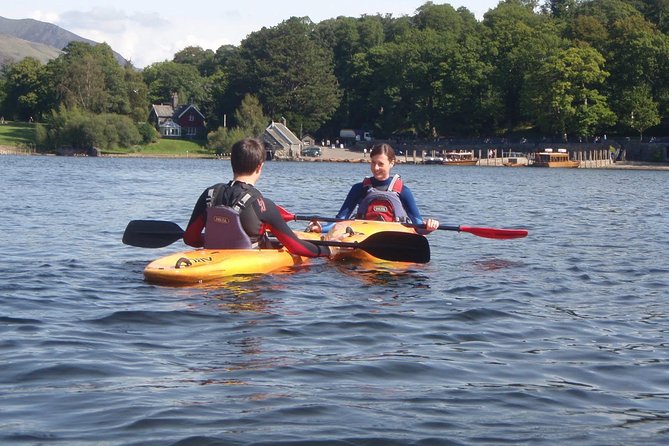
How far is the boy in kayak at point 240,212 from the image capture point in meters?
10.7

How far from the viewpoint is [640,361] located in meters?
7.59

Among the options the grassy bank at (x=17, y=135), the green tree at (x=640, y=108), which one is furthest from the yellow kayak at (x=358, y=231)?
the grassy bank at (x=17, y=135)

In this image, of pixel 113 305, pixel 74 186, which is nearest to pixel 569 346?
pixel 113 305

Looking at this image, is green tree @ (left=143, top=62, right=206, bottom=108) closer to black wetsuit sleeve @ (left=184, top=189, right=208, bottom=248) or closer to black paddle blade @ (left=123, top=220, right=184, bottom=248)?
black paddle blade @ (left=123, top=220, right=184, bottom=248)

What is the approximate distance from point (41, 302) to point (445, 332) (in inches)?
159

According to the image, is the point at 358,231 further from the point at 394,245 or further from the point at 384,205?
the point at 384,205

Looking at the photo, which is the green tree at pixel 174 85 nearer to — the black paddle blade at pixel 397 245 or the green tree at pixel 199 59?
the green tree at pixel 199 59

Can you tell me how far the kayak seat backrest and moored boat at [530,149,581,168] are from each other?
75.4 m

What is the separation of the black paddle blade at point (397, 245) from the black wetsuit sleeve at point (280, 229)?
2.24ft

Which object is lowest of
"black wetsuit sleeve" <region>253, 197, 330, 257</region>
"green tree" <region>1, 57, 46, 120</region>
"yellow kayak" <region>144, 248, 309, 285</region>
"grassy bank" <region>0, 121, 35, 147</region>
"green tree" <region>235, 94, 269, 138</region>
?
"yellow kayak" <region>144, 248, 309, 285</region>

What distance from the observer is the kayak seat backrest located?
10.9 m

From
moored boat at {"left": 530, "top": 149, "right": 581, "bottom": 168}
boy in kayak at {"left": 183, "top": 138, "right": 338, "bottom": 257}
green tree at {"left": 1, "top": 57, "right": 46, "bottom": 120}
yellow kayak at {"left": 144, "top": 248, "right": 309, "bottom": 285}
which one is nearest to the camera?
yellow kayak at {"left": 144, "top": 248, "right": 309, "bottom": 285}

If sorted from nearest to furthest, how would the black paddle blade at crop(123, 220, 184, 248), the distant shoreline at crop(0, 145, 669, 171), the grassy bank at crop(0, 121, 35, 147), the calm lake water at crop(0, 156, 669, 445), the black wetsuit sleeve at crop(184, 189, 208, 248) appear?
the calm lake water at crop(0, 156, 669, 445), the black wetsuit sleeve at crop(184, 189, 208, 248), the black paddle blade at crop(123, 220, 184, 248), the distant shoreline at crop(0, 145, 669, 171), the grassy bank at crop(0, 121, 35, 147)

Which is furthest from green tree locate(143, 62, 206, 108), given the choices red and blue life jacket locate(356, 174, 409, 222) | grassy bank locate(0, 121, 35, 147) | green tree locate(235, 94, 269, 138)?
red and blue life jacket locate(356, 174, 409, 222)
